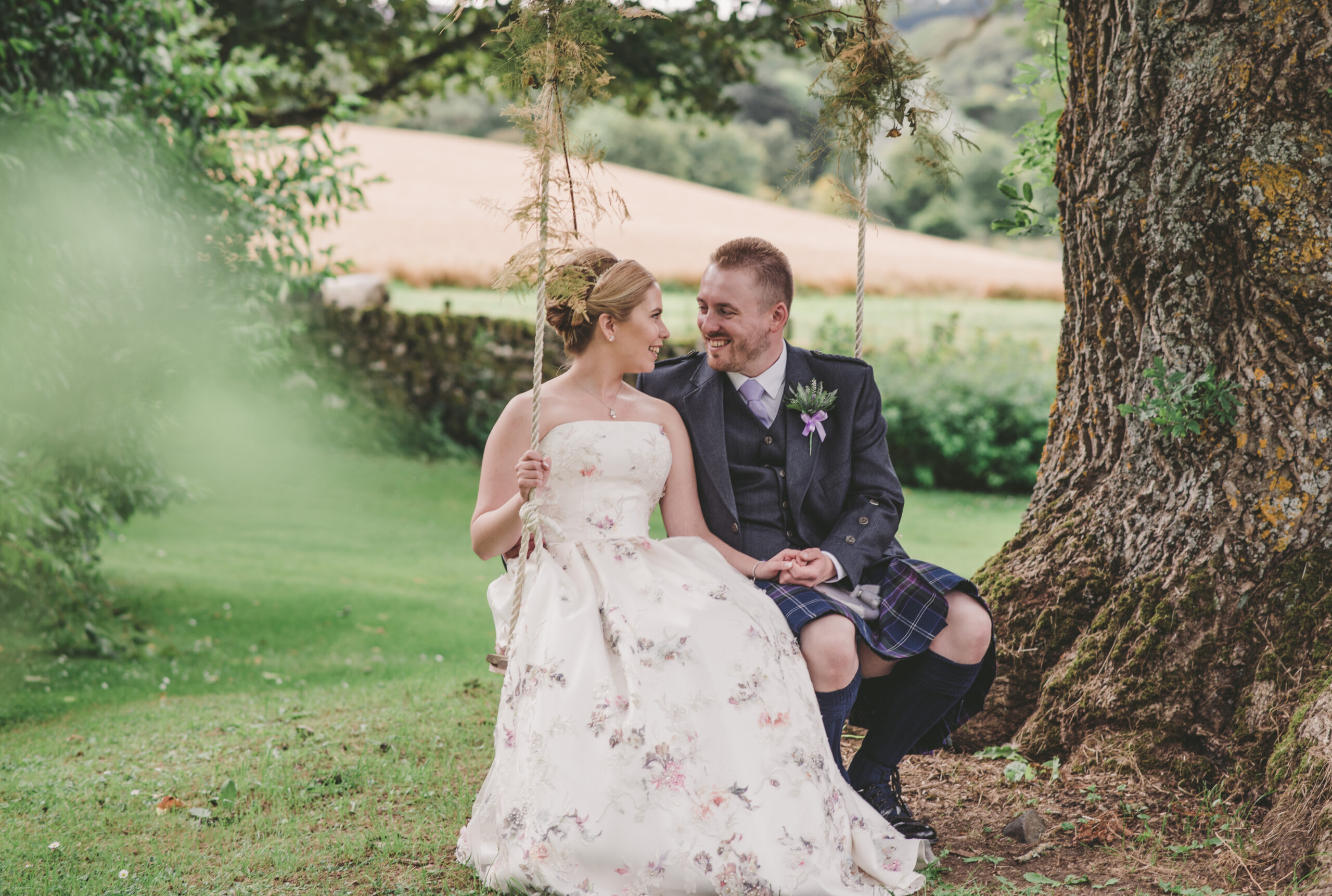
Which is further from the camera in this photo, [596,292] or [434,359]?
[434,359]

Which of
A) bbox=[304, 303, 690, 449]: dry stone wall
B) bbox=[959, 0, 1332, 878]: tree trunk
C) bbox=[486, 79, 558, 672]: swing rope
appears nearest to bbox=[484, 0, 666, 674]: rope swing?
bbox=[486, 79, 558, 672]: swing rope

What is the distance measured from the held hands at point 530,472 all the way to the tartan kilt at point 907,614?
0.80 metres

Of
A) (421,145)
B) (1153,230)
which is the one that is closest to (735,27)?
(1153,230)

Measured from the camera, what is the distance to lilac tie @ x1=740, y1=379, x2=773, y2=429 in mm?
3752

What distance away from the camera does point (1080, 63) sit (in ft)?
13.5

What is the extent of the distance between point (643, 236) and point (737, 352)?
69.9 ft

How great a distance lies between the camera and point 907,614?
136 inches

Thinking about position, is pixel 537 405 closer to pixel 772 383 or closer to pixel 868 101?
pixel 772 383

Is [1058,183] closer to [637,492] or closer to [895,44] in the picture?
[895,44]

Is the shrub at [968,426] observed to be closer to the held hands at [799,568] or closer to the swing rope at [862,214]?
the swing rope at [862,214]

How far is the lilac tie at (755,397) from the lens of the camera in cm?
375

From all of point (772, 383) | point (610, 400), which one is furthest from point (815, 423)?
point (610, 400)

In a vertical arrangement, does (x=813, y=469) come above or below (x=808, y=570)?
above

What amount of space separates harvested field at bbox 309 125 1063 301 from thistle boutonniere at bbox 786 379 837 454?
45.0ft
